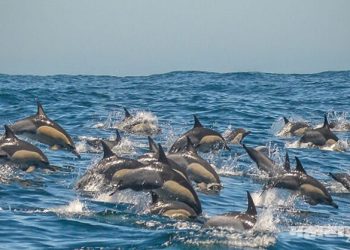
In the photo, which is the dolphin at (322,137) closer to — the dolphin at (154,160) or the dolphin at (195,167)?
the dolphin at (195,167)

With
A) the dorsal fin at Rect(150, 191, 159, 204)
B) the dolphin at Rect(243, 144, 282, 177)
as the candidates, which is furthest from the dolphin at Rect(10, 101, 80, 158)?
the dorsal fin at Rect(150, 191, 159, 204)

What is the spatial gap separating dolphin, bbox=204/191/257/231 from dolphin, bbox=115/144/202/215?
3.23 ft

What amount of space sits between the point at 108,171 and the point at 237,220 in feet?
10.3

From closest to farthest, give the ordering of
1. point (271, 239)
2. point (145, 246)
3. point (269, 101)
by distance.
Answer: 1. point (145, 246)
2. point (271, 239)
3. point (269, 101)

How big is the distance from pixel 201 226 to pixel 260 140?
13.5 meters

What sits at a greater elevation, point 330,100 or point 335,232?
point 330,100

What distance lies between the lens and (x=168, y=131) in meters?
25.3

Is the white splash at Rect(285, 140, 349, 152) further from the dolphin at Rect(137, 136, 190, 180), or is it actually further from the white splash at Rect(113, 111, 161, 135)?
the dolphin at Rect(137, 136, 190, 180)

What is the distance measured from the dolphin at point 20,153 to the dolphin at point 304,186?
4.61 m

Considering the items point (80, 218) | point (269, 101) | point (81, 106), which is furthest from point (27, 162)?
point (269, 101)

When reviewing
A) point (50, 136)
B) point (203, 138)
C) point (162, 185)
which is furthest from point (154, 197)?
point (203, 138)

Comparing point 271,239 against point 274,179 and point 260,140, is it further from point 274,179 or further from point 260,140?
point 260,140

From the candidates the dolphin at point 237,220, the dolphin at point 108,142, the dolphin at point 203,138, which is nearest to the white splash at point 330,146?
the dolphin at point 203,138

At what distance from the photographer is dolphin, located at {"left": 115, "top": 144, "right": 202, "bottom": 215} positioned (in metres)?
12.1
